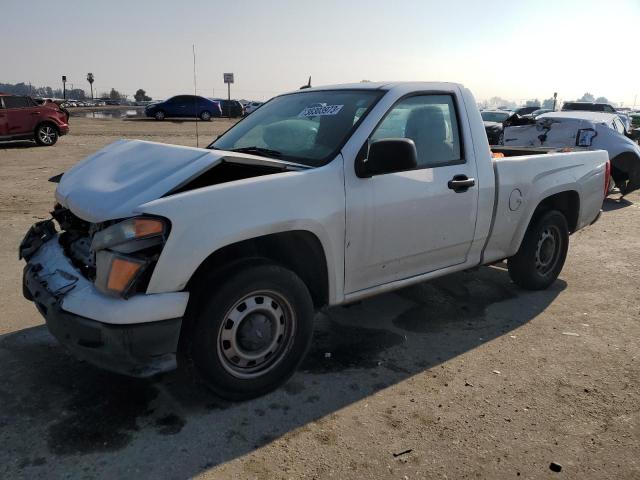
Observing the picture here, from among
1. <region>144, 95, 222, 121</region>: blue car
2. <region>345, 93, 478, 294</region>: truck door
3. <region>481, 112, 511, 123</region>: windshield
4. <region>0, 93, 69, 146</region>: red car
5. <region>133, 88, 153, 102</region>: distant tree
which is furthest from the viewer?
<region>133, 88, 153, 102</region>: distant tree

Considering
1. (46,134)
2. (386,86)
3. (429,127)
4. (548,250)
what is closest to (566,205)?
(548,250)

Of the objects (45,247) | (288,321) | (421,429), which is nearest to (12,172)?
(45,247)

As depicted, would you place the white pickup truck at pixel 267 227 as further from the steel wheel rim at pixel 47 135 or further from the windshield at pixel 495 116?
the windshield at pixel 495 116

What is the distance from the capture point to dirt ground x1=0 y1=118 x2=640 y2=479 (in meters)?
2.59

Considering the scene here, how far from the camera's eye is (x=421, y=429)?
2.89 metres

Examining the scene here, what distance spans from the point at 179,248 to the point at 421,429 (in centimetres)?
163

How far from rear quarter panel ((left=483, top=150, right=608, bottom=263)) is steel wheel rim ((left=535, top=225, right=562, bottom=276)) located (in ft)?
1.19

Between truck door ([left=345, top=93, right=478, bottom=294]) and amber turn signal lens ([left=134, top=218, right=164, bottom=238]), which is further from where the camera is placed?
truck door ([left=345, top=93, right=478, bottom=294])

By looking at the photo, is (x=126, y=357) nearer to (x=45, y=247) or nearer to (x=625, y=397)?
(x=45, y=247)

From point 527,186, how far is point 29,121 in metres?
15.8

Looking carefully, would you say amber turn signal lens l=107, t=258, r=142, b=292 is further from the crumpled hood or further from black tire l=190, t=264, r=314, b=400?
black tire l=190, t=264, r=314, b=400

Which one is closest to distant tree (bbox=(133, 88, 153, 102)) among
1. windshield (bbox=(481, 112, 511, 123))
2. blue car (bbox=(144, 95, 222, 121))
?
blue car (bbox=(144, 95, 222, 121))

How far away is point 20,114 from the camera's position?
51.2ft

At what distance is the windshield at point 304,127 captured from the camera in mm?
3473
